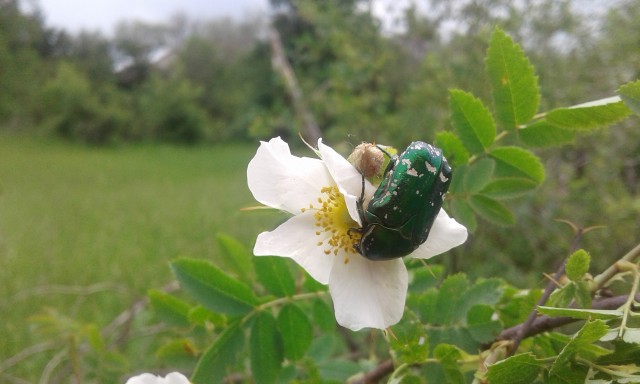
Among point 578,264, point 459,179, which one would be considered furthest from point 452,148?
point 578,264

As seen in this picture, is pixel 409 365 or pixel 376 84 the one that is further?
pixel 376 84

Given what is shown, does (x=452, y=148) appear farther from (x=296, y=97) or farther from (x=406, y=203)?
(x=296, y=97)

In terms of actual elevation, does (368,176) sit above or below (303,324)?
above

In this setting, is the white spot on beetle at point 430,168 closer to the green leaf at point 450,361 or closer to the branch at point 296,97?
the green leaf at point 450,361

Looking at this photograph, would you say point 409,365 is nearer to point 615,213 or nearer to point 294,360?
point 294,360

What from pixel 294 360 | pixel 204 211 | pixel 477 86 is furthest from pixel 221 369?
pixel 204 211
